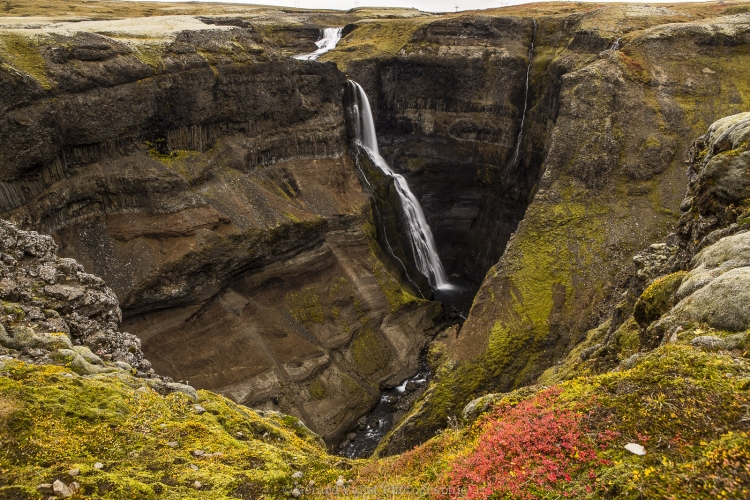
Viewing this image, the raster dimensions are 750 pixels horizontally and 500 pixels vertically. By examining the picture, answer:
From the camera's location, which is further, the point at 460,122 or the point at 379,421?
the point at 460,122

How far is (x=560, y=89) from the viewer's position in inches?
1959

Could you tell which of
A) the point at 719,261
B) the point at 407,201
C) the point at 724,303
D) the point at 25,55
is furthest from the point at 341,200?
the point at 724,303

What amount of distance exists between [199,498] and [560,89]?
49.0 m

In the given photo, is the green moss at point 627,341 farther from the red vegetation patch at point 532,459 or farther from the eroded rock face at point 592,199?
the eroded rock face at point 592,199

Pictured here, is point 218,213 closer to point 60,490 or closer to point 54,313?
point 54,313

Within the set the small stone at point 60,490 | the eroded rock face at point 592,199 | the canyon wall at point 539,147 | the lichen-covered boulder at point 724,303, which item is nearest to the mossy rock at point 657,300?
the lichen-covered boulder at point 724,303

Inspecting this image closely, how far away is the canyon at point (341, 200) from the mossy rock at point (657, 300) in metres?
0.50

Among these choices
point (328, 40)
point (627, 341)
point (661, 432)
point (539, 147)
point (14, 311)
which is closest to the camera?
point (661, 432)

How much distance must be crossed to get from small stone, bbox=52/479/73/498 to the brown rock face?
24.2m

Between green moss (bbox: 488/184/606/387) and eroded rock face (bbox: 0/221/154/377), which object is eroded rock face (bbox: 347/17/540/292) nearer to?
green moss (bbox: 488/184/606/387)

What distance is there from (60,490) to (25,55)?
30.4m

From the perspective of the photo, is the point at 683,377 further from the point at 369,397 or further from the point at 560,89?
the point at 560,89

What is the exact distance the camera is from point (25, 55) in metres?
31.2

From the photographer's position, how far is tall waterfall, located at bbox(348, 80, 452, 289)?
55.2 metres
